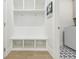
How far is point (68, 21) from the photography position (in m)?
5.66

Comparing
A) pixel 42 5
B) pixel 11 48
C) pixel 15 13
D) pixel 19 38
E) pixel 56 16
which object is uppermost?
pixel 42 5

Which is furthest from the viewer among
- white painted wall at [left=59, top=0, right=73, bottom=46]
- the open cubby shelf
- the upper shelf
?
white painted wall at [left=59, top=0, right=73, bottom=46]

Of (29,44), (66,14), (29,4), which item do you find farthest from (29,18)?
(66,14)

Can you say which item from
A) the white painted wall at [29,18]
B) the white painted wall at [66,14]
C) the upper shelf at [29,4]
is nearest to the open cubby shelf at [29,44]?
the white painted wall at [29,18]

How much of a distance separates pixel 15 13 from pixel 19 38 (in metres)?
1.26

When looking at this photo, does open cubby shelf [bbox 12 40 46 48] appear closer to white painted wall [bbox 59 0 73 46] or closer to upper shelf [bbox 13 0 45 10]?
white painted wall [bbox 59 0 73 46]

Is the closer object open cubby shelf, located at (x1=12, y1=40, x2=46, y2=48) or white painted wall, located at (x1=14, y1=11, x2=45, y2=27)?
open cubby shelf, located at (x1=12, y1=40, x2=46, y2=48)

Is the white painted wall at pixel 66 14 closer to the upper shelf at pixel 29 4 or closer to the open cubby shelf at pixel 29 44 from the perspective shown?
the upper shelf at pixel 29 4

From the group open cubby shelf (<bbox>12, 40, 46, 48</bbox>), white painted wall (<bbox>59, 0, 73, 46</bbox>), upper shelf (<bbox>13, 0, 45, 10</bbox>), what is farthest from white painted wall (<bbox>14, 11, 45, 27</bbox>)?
white painted wall (<bbox>59, 0, 73, 46</bbox>)

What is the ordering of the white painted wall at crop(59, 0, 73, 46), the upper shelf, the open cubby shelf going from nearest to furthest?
the open cubby shelf < the upper shelf < the white painted wall at crop(59, 0, 73, 46)

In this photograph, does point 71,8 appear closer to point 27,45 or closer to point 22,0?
point 22,0

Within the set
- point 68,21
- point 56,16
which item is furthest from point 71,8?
point 56,16

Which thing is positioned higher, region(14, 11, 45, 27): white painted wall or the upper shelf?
the upper shelf

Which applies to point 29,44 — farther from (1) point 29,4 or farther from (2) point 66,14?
(2) point 66,14
